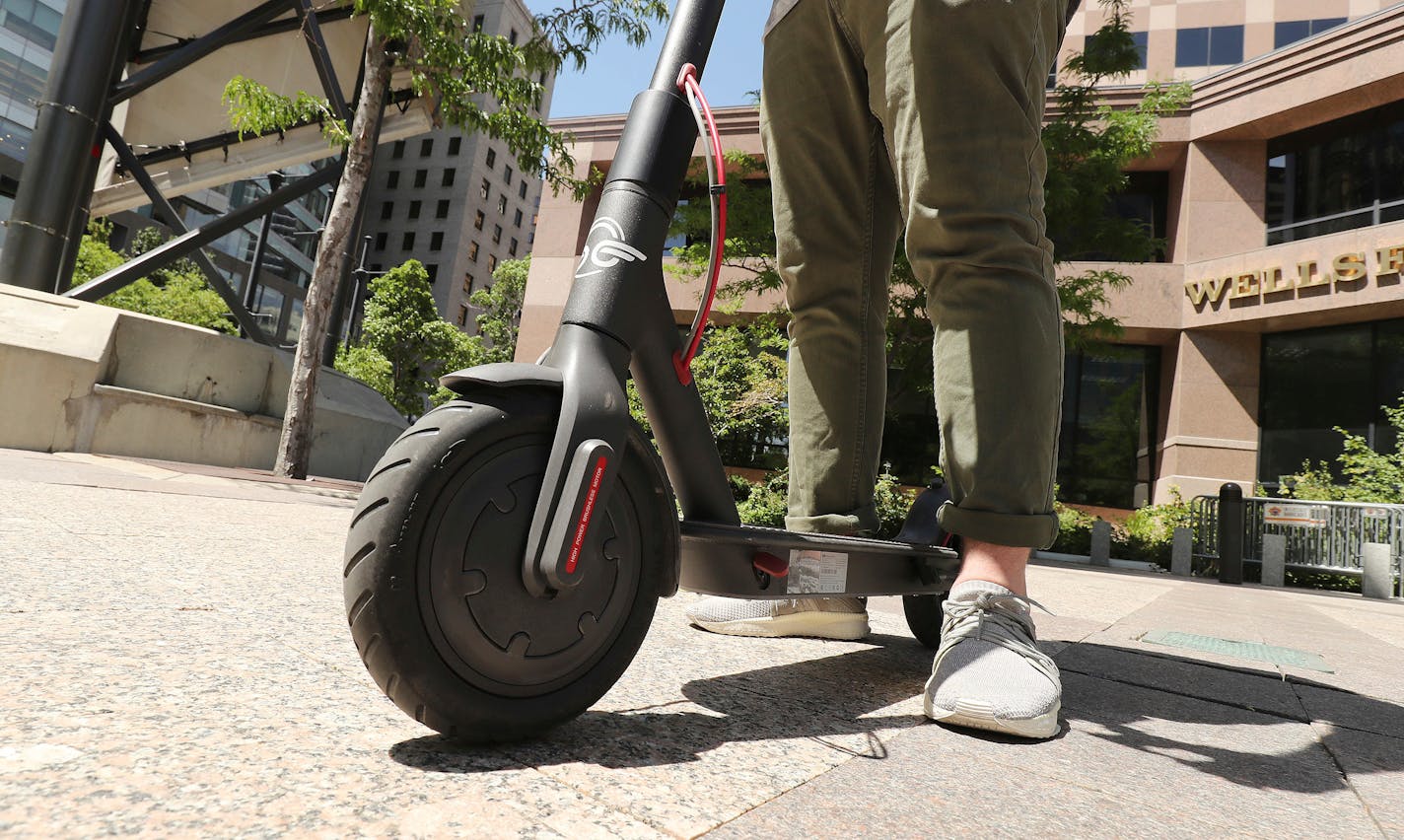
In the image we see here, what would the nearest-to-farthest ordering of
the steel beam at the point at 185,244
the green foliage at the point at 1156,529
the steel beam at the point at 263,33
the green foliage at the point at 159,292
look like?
the steel beam at the point at 185,244 < the steel beam at the point at 263,33 < the green foliage at the point at 1156,529 < the green foliage at the point at 159,292

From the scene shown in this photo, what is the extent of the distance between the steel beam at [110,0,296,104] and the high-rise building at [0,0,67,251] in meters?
24.9

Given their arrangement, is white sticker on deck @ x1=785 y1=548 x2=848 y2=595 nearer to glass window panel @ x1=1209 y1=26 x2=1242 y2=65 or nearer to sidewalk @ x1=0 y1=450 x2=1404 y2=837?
sidewalk @ x1=0 y1=450 x2=1404 y2=837

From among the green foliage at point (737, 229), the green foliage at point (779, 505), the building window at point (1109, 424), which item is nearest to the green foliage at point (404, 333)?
the green foliage at point (737, 229)

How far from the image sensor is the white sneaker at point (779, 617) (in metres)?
1.79

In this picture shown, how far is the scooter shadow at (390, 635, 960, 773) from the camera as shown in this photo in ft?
2.85

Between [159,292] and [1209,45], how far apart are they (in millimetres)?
27085

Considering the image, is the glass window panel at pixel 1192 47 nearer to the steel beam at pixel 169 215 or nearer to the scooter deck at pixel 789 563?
the steel beam at pixel 169 215

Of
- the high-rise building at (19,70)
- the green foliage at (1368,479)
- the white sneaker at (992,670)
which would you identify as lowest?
the white sneaker at (992,670)

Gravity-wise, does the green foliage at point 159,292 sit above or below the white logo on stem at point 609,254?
above

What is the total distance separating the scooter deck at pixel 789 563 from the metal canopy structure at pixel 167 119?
23.5 feet

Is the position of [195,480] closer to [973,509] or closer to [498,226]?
[973,509]

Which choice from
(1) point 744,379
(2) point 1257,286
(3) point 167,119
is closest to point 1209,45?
(2) point 1257,286

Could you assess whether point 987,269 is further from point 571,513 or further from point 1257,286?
point 1257,286

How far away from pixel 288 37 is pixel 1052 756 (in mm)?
9563
